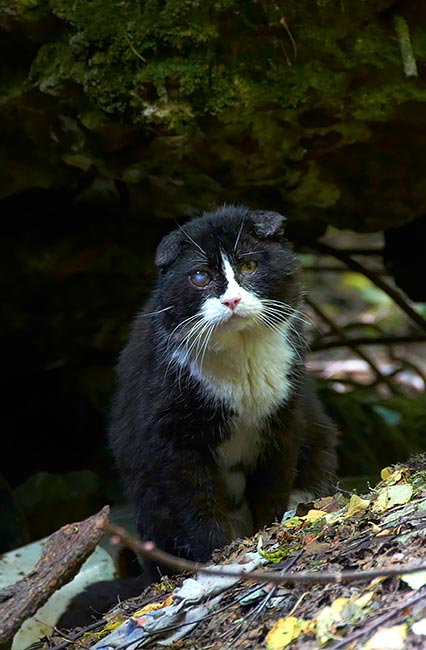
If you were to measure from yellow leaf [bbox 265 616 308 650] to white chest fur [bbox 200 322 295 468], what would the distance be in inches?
53.7

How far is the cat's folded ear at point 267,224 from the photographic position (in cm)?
390

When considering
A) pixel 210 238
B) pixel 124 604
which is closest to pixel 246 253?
pixel 210 238

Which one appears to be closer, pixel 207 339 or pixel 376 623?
pixel 376 623

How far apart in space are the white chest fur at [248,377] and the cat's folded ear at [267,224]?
1.33 feet

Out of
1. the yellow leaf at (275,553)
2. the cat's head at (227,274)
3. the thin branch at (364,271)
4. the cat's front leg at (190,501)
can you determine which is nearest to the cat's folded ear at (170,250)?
the cat's head at (227,274)

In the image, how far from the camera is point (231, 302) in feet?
11.6

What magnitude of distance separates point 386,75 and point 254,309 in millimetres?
1356

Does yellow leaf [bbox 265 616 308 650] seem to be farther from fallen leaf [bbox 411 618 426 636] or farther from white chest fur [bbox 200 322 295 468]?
white chest fur [bbox 200 322 295 468]

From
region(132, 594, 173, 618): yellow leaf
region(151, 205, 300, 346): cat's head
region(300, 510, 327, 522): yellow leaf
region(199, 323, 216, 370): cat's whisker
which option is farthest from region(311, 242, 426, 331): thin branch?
region(132, 594, 173, 618): yellow leaf

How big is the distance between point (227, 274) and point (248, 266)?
134mm

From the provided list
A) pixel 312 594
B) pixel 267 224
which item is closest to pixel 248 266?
pixel 267 224

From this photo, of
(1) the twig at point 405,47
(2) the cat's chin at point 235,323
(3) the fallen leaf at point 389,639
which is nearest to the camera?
(3) the fallen leaf at point 389,639

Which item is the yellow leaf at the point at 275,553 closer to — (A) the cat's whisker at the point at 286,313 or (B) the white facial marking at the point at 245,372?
(B) the white facial marking at the point at 245,372

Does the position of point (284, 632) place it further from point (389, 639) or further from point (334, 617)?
point (389, 639)
